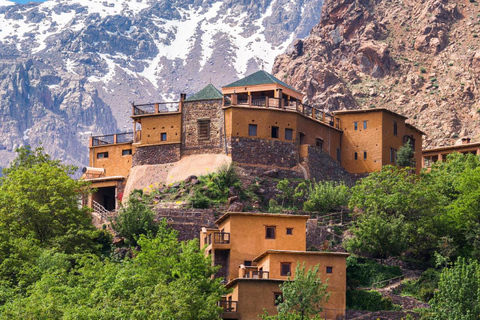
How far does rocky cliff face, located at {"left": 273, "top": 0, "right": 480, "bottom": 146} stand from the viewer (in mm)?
125875

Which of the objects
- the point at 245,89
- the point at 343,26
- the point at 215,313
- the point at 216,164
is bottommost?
the point at 215,313

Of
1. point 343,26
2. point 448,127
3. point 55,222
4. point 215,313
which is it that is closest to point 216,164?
point 55,222

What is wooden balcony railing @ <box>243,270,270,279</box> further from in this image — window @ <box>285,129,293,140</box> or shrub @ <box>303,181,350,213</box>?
window @ <box>285,129,293,140</box>

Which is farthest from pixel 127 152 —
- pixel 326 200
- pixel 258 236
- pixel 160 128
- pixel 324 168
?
pixel 258 236

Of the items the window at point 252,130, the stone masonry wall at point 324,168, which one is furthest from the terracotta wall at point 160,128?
the stone masonry wall at point 324,168

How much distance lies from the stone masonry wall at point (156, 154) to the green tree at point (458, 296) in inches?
1327

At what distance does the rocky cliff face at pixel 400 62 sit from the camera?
4956 inches

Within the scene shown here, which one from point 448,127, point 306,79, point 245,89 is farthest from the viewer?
point 306,79

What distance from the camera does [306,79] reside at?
428ft

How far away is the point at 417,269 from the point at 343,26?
230 feet

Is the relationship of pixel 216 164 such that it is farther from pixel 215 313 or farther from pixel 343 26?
pixel 343 26

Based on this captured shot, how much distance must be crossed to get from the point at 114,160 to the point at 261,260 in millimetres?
30657

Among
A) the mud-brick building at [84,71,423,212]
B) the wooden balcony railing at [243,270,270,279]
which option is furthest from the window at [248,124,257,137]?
the wooden balcony railing at [243,270,270,279]

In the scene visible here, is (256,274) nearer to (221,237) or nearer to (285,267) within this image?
(285,267)
